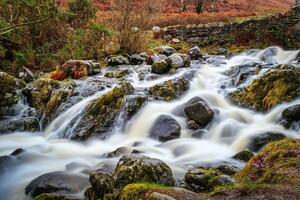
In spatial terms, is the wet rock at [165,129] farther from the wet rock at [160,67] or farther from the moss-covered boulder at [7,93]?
the moss-covered boulder at [7,93]

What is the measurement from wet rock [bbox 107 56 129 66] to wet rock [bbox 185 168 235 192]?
10.4m

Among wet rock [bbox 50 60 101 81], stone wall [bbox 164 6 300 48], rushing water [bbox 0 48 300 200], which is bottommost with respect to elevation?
rushing water [bbox 0 48 300 200]

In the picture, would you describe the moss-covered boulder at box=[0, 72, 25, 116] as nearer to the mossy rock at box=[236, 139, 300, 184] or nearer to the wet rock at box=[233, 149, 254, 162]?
the wet rock at box=[233, 149, 254, 162]

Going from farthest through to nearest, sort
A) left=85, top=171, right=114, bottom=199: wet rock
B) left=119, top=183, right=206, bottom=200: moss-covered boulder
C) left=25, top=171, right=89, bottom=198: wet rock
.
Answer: left=25, top=171, right=89, bottom=198: wet rock < left=85, top=171, right=114, bottom=199: wet rock < left=119, top=183, right=206, bottom=200: moss-covered boulder

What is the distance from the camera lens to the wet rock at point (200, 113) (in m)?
9.63

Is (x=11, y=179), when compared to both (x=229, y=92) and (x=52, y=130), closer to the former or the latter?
(x=52, y=130)

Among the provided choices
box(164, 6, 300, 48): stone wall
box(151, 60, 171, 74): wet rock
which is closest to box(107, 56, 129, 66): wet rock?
box(151, 60, 171, 74): wet rock

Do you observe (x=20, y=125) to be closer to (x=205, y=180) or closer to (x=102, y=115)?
(x=102, y=115)

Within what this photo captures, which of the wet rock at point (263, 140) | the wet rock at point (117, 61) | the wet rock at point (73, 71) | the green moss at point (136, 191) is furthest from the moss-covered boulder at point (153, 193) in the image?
the wet rock at point (117, 61)

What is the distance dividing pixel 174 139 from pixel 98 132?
6.97ft

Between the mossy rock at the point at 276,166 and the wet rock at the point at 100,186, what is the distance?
1827 millimetres

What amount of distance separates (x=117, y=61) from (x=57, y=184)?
9.71 meters

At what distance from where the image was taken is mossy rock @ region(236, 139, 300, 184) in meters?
4.73

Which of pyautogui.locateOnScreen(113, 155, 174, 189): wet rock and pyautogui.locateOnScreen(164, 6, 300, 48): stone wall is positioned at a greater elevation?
pyautogui.locateOnScreen(164, 6, 300, 48): stone wall
